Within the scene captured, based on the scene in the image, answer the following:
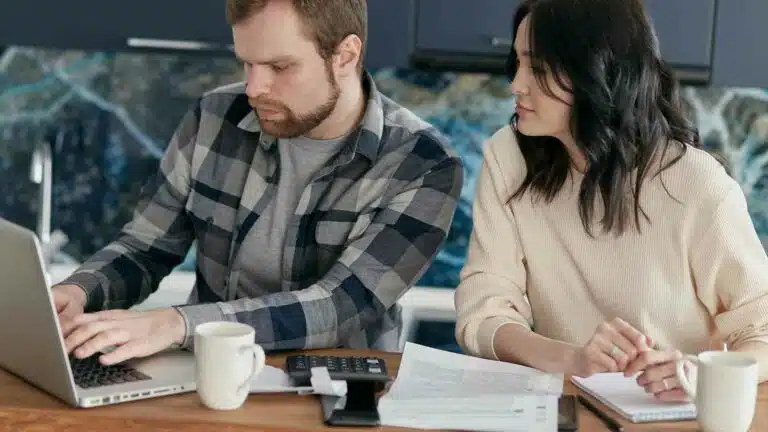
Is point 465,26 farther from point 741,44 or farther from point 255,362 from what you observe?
point 255,362

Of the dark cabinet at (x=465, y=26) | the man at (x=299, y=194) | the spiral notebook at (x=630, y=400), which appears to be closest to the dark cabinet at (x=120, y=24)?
the dark cabinet at (x=465, y=26)

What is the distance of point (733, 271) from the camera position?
1823 millimetres

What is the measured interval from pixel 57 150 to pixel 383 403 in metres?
2.27

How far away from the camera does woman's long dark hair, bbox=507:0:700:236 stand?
184 centimetres

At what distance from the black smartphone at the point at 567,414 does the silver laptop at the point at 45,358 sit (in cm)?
49

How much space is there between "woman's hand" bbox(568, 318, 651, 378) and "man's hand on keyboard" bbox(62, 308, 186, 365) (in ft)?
1.94

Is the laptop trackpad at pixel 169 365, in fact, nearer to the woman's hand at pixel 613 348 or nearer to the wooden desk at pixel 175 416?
the wooden desk at pixel 175 416

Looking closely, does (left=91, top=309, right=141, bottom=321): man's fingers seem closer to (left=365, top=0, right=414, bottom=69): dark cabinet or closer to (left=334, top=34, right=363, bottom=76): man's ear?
(left=334, top=34, right=363, bottom=76): man's ear

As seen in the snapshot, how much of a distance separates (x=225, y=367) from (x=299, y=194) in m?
A: 0.69

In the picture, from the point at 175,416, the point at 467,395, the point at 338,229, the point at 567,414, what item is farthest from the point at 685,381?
the point at 338,229

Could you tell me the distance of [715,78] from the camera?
3.01 m

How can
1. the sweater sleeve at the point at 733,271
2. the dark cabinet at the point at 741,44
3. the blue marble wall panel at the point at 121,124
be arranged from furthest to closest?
1. the blue marble wall panel at the point at 121,124
2. the dark cabinet at the point at 741,44
3. the sweater sleeve at the point at 733,271

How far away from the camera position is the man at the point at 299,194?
6.57 feet

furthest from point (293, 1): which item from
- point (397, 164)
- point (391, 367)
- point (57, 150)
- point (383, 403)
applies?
point (57, 150)
